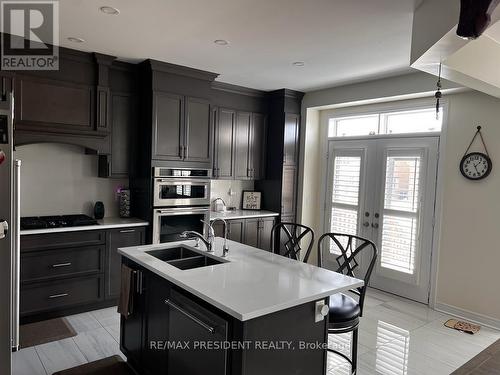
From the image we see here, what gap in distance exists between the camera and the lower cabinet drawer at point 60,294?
341 centimetres

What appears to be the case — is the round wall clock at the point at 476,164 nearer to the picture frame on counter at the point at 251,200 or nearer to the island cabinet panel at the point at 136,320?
the picture frame on counter at the point at 251,200

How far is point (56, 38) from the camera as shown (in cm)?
331

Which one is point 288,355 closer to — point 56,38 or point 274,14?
point 274,14

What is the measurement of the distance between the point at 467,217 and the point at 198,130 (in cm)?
321

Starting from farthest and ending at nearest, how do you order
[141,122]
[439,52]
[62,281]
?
[141,122] < [62,281] < [439,52]

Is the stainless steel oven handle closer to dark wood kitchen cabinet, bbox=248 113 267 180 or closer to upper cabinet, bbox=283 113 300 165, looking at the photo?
dark wood kitchen cabinet, bbox=248 113 267 180

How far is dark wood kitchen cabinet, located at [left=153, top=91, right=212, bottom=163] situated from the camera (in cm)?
411

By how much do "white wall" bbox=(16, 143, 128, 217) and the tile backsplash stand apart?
1425 millimetres

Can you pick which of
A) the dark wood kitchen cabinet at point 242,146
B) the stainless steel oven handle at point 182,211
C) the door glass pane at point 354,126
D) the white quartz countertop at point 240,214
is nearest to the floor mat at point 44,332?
the stainless steel oven handle at point 182,211

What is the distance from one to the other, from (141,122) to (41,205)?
1.42 m

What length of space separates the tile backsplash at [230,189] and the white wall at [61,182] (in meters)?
1.42

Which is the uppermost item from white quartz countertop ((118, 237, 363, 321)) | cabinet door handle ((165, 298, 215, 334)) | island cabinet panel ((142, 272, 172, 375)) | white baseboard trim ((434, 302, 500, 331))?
white quartz countertop ((118, 237, 363, 321))

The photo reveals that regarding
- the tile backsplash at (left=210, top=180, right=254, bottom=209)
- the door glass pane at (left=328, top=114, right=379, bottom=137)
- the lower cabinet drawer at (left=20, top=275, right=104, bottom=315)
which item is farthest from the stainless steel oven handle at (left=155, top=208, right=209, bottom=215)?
the door glass pane at (left=328, top=114, right=379, bottom=137)

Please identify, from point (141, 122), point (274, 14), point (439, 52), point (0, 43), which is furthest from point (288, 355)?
point (0, 43)
